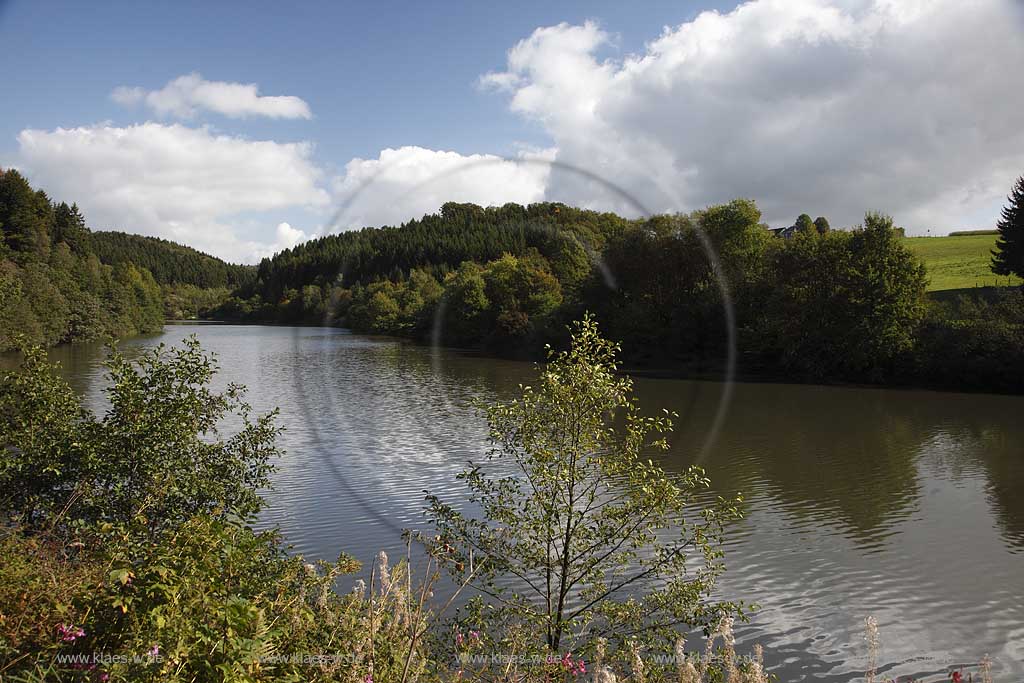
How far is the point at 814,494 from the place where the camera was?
645 inches

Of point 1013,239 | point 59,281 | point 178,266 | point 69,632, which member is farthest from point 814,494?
point 178,266

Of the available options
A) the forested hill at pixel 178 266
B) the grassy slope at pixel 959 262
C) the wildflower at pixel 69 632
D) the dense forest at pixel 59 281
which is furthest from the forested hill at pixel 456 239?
the forested hill at pixel 178 266

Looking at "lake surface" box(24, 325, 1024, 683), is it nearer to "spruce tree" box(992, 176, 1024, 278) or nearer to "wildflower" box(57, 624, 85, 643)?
"wildflower" box(57, 624, 85, 643)

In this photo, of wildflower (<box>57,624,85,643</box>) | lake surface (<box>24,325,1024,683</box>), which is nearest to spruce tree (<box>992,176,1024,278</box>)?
lake surface (<box>24,325,1024,683</box>)

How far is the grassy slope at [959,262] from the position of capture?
169ft

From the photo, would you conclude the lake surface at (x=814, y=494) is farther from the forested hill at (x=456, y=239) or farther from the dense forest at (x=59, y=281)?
the dense forest at (x=59, y=281)

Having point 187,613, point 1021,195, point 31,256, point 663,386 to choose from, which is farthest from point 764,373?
point 31,256

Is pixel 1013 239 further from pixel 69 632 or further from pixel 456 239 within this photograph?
pixel 69 632

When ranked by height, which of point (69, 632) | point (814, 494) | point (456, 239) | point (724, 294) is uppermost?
point (456, 239)

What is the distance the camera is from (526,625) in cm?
714

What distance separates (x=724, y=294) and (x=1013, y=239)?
67.6 feet

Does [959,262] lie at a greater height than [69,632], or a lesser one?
greater

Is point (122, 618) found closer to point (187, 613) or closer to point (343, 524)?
point (187, 613)

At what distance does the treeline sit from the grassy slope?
213 inches
